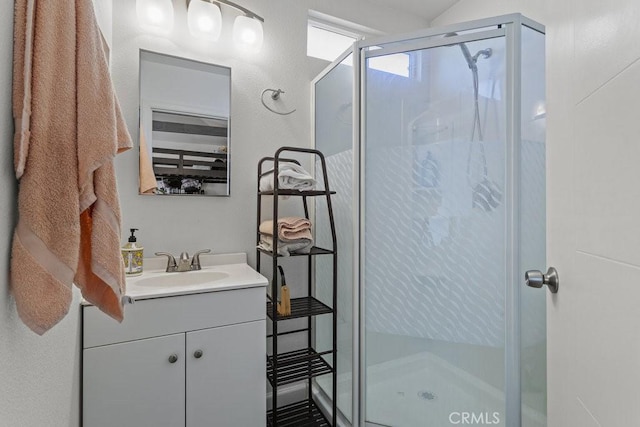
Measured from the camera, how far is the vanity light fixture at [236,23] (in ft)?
5.35

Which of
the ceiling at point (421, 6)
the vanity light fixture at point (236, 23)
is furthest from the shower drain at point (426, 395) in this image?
the ceiling at point (421, 6)

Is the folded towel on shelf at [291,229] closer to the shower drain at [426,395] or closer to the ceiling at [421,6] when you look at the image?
the shower drain at [426,395]

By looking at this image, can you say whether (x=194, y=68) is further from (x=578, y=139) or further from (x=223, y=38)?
(x=578, y=139)

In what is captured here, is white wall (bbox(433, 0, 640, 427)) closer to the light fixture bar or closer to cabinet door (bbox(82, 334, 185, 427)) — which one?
cabinet door (bbox(82, 334, 185, 427))

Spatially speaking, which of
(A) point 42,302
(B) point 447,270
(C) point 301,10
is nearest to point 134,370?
(A) point 42,302

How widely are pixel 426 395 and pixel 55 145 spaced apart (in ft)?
5.38

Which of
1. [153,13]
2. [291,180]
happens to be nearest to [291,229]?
[291,180]

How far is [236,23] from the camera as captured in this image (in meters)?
1.73

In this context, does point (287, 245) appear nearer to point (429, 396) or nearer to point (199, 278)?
point (199, 278)

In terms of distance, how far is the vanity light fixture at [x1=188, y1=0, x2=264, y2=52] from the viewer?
1.63 meters

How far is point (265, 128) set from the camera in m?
1.86

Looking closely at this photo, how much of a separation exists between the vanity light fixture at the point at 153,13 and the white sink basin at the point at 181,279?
127cm

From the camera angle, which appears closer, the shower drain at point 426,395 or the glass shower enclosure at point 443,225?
the glass shower enclosure at point 443,225

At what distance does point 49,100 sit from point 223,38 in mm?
1457
